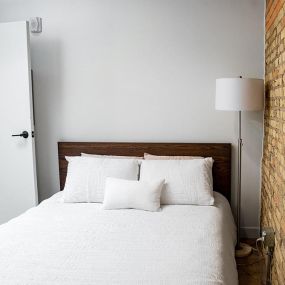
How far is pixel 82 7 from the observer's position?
10.4 ft

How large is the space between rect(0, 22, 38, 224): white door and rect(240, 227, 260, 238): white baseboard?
1.87m

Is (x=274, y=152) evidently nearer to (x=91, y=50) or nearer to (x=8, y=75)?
(x=91, y=50)

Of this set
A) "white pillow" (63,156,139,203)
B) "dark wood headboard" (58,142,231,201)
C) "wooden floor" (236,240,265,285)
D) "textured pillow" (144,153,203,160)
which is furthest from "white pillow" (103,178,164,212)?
"wooden floor" (236,240,265,285)

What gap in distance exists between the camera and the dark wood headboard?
10.1 ft

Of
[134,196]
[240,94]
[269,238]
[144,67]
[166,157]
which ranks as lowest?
[269,238]

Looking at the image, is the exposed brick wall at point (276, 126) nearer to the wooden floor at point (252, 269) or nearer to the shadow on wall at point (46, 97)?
the wooden floor at point (252, 269)

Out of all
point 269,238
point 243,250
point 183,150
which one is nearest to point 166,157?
point 183,150

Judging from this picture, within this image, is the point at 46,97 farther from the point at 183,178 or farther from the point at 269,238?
the point at 269,238

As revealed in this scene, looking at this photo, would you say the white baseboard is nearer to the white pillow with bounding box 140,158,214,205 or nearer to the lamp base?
the lamp base

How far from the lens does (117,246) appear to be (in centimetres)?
196

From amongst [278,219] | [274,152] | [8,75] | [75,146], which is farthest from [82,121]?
[278,219]

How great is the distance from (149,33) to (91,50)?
21.1 inches

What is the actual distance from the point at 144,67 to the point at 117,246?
1.70 meters

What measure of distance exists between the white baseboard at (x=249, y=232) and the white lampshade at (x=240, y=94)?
3.68 ft
